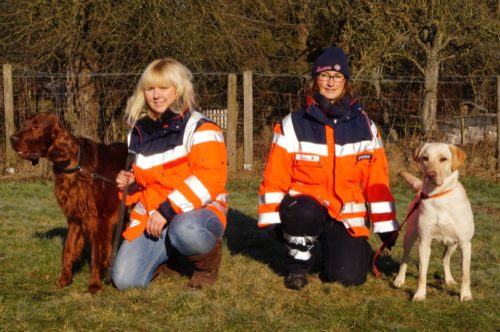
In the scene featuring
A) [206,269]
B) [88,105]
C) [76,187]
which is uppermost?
[88,105]

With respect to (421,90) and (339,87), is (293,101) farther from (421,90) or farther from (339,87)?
(339,87)

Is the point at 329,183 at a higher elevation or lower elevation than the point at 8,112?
lower

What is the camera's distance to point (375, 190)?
4.02m

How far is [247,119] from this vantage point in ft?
30.7

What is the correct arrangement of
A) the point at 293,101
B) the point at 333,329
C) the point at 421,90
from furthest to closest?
the point at 293,101 < the point at 421,90 < the point at 333,329

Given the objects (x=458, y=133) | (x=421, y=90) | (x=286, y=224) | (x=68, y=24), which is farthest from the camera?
(x=421, y=90)

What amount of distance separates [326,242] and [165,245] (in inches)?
41.2

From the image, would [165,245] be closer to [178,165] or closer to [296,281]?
[178,165]

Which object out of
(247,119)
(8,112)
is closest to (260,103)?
(247,119)

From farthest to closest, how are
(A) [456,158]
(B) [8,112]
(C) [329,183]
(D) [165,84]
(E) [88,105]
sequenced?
(E) [88,105]
(B) [8,112]
(C) [329,183]
(D) [165,84]
(A) [456,158]

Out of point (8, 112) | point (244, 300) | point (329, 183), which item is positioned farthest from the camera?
point (8, 112)

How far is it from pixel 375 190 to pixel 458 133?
661 cm

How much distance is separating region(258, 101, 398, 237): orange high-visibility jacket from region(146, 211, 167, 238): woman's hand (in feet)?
2.28

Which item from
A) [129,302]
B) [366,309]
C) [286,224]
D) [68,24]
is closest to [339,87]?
[286,224]
